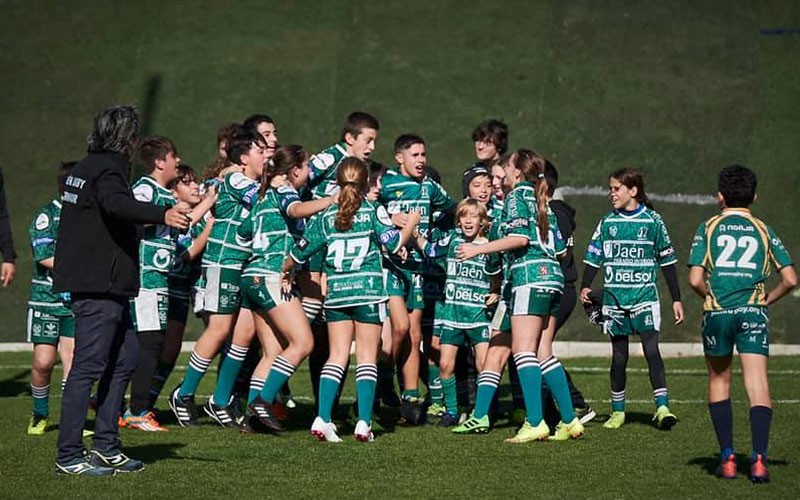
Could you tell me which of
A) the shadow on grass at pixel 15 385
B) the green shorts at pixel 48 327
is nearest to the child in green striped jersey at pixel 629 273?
the green shorts at pixel 48 327

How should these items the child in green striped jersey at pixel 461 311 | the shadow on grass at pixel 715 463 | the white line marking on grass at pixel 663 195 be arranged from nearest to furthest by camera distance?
the shadow on grass at pixel 715 463
the child in green striped jersey at pixel 461 311
the white line marking on grass at pixel 663 195

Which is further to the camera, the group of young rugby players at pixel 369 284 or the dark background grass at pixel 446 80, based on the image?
the dark background grass at pixel 446 80

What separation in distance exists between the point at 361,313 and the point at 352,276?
0.91 ft

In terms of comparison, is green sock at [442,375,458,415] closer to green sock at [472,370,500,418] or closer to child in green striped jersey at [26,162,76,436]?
green sock at [472,370,500,418]

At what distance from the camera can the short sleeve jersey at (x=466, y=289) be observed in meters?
9.84

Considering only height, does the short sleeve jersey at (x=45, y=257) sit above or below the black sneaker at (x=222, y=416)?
above

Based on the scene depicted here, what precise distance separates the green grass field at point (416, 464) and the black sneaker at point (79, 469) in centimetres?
8

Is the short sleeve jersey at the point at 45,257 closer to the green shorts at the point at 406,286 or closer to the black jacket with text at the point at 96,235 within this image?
the black jacket with text at the point at 96,235

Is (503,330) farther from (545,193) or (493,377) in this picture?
(545,193)

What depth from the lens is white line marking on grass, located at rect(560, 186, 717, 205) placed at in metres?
16.7

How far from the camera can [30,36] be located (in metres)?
17.8

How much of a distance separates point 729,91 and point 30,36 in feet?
33.1

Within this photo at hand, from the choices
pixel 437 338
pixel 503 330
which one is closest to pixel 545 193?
pixel 503 330


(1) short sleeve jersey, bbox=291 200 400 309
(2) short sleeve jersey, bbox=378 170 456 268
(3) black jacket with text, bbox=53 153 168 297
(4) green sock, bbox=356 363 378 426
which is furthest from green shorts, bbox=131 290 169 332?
(3) black jacket with text, bbox=53 153 168 297
